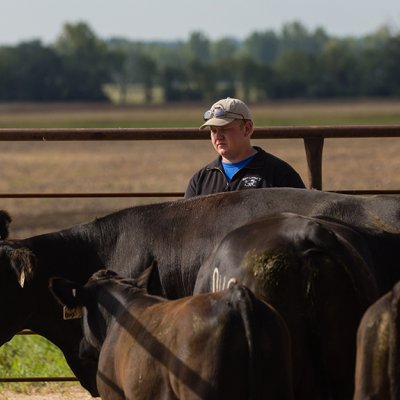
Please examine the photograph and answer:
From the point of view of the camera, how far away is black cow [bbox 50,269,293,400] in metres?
4.83

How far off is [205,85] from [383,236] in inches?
4043

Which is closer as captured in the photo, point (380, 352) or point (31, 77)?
point (380, 352)

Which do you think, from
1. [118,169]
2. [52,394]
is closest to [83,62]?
[118,169]

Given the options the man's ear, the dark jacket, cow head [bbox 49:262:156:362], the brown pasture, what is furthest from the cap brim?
the brown pasture

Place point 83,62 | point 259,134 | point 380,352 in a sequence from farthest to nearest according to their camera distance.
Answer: point 83,62
point 259,134
point 380,352

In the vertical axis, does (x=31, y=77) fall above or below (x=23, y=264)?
below

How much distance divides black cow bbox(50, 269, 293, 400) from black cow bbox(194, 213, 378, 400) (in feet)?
1.24

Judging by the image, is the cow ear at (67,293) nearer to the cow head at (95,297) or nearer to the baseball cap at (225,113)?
the cow head at (95,297)

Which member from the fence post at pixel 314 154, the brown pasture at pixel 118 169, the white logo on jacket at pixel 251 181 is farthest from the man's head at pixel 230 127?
the brown pasture at pixel 118 169

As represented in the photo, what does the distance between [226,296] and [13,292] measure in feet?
6.73

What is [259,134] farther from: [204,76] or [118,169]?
[204,76]

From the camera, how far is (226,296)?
4.92 metres

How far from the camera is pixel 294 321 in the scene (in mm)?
5273

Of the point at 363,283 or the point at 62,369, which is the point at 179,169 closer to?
the point at 62,369
